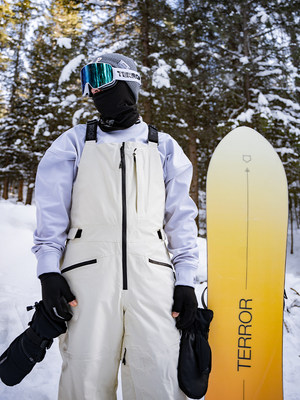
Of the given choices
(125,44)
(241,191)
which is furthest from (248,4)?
(241,191)

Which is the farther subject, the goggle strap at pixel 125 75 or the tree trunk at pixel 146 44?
the tree trunk at pixel 146 44

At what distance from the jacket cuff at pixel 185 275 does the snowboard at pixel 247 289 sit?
2.07ft

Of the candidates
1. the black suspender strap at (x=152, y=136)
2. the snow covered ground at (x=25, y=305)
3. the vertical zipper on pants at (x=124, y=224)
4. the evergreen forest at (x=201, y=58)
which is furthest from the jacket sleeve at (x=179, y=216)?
the evergreen forest at (x=201, y=58)

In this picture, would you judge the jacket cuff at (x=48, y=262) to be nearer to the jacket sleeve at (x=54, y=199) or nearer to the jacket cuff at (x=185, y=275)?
the jacket sleeve at (x=54, y=199)

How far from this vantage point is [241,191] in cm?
240

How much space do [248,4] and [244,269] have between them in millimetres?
8970

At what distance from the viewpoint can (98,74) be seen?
175cm

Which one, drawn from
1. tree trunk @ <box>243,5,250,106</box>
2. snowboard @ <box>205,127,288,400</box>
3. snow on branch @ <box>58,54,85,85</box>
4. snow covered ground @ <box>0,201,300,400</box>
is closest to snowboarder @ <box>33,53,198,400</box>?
snowboard @ <box>205,127,288,400</box>

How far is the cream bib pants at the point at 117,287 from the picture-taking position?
1.47 meters

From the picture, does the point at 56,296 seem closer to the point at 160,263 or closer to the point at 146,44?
the point at 160,263

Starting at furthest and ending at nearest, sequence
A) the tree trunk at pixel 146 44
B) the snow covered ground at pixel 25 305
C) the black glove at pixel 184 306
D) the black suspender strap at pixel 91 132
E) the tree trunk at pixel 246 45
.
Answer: the tree trunk at pixel 146 44 → the tree trunk at pixel 246 45 → the snow covered ground at pixel 25 305 → the black suspender strap at pixel 91 132 → the black glove at pixel 184 306

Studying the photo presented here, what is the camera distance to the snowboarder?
1.48 meters

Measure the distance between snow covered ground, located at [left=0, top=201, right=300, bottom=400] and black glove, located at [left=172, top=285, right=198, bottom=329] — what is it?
5.36 feet

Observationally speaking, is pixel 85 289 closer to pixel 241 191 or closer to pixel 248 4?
pixel 241 191
